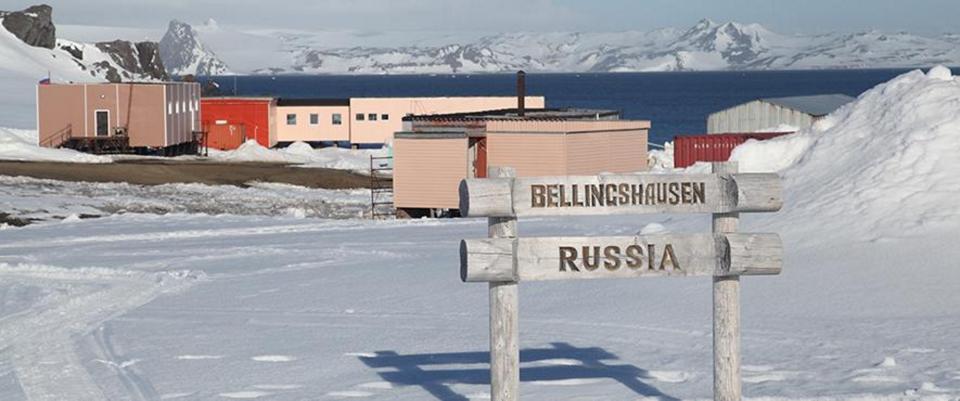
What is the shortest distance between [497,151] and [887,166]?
23.2 metres

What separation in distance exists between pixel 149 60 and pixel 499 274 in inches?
6331

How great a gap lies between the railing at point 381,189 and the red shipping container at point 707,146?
9.66 meters

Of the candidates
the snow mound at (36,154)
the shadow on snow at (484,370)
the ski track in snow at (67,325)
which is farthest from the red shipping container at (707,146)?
the shadow on snow at (484,370)

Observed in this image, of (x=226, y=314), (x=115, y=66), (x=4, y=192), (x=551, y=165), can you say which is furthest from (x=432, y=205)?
(x=115, y=66)

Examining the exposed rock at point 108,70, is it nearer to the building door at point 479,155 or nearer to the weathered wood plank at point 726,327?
the building door at point 479,155

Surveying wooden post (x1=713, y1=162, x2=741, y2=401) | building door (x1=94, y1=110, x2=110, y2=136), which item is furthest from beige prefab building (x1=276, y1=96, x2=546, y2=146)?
wooden post (x1=713, y1=162, x2=741, y2=401)

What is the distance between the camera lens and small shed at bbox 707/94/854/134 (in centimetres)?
5491

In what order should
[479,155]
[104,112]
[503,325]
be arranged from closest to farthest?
[503,325], [479,155], [104,112]

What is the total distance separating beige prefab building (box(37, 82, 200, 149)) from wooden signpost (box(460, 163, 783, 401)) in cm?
5802

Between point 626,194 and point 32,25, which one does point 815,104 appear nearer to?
point 626,194

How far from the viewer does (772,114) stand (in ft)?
186

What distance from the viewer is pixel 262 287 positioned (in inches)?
757

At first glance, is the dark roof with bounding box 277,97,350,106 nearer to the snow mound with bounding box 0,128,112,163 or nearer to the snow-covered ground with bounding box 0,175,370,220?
→ the snow mound with bounding box 0,128,112,163

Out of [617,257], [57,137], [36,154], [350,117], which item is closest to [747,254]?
[617,257]
